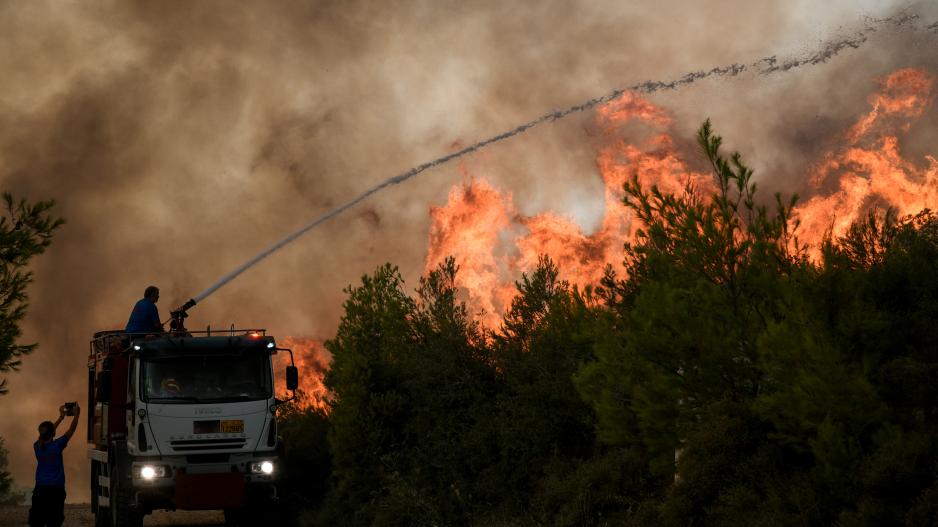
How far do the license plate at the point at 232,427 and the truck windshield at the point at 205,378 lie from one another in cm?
41

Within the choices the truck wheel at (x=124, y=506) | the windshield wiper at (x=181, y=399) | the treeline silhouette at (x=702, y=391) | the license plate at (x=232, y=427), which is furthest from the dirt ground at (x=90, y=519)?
the license plate at (x=232, y=427)

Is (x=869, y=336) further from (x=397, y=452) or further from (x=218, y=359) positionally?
(x=397, y=452)

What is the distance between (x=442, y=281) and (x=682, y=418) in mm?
15823

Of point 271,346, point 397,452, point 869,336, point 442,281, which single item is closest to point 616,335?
point 869,336

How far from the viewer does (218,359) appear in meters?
21.5

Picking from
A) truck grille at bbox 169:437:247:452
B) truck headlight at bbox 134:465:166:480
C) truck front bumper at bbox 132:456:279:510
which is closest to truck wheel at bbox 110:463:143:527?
truck front bumper at bbox 132:456:279:510

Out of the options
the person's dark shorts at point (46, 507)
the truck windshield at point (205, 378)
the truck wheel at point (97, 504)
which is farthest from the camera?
the truck wheel at point (97, 504)

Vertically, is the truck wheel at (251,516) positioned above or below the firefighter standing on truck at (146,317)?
below

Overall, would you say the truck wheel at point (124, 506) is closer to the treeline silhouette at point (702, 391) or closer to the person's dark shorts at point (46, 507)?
the person's dark shorts at point (46, 507)

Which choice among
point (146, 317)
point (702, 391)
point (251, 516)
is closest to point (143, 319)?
point (146, 317)

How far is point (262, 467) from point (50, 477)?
4.45 m

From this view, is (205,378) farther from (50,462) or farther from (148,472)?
(50,462)

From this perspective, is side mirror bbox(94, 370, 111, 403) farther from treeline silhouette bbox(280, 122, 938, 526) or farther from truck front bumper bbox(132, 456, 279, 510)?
treeline silhouette bbox(280, 122, 938, 526)

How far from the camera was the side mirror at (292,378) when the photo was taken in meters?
21.0
